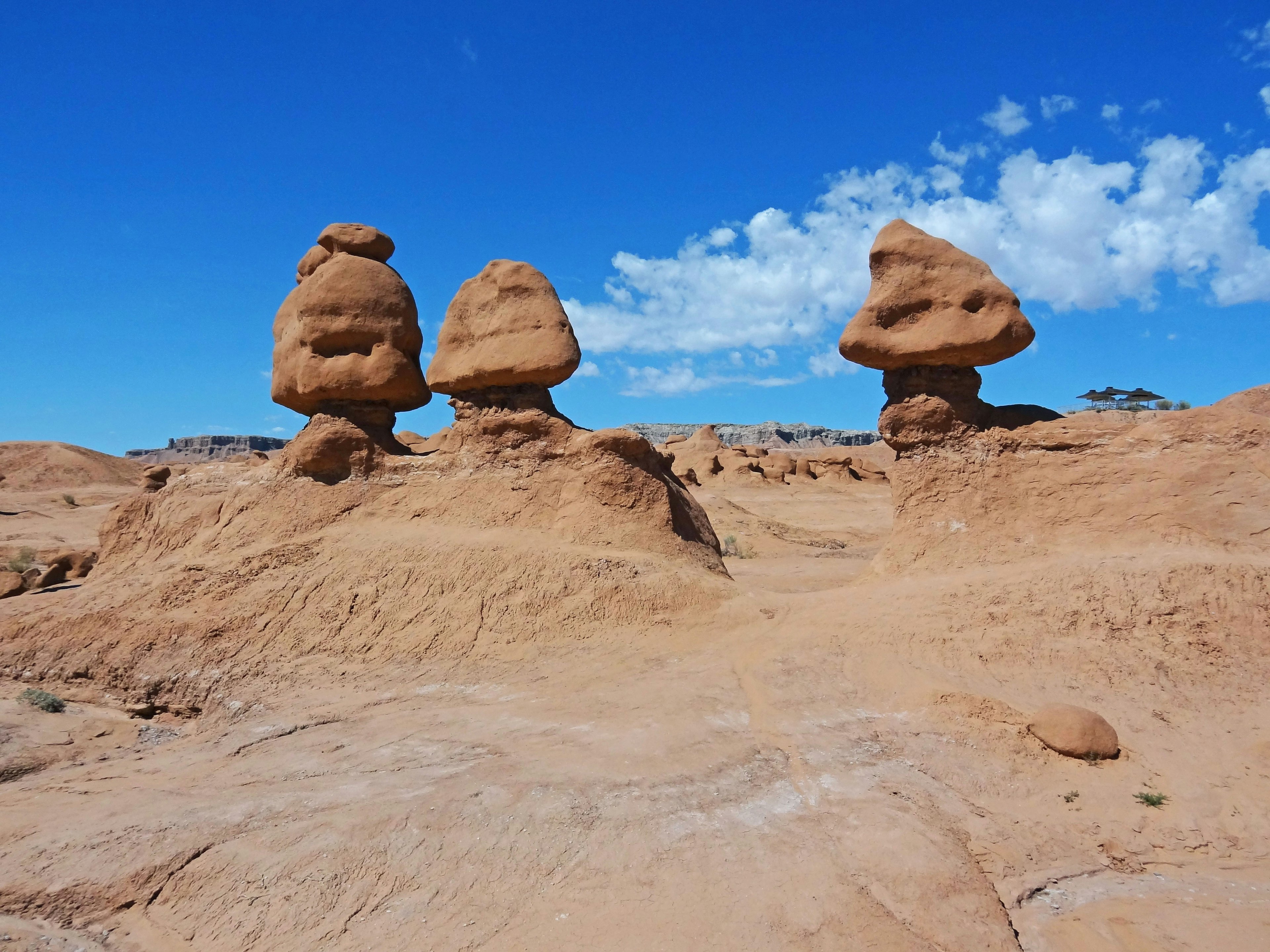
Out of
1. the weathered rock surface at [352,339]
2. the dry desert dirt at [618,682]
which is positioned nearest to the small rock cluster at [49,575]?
the dry desert dirt at [618,682]

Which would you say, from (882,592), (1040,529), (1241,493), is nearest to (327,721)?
(882,592)

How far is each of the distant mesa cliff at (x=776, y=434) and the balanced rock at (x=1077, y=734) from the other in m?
66.5

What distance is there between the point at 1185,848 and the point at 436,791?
4621 millimetres

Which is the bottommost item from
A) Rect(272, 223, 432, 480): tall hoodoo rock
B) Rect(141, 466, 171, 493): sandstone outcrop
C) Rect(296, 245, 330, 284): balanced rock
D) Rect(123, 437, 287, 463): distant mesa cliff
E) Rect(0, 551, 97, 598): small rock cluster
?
Rect(0, 551, 97, 598): small rock cluster

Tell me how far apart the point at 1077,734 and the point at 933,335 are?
14.9 feet

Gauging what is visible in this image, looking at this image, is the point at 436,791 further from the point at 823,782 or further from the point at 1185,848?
the point at 1185,848

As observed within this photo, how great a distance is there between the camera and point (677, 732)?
5766mm

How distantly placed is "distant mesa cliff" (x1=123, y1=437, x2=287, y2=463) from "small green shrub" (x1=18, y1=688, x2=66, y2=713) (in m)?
62.0

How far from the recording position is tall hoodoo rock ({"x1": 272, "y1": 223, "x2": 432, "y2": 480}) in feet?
31.2

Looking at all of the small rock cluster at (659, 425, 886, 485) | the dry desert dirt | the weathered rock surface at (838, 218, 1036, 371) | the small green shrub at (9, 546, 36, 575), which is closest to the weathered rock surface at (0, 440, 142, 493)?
the small green shrub at (9, 546, 36, 575)

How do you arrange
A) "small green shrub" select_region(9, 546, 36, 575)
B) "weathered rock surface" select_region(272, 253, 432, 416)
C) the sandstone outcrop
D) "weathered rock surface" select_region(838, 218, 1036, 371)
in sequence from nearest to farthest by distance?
"weathered rock surface" select_region(838, 218, 1036, 371), "weathered rock surface" select_region(272, 253, 432, 416), the sandstone outcrop, "small green shrub" select_region(9, 546, 36, 575)

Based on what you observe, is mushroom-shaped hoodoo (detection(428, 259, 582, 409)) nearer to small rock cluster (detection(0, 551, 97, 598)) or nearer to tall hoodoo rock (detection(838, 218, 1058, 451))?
tall hoodoo rock (detection(838, 218, 1058, 451))

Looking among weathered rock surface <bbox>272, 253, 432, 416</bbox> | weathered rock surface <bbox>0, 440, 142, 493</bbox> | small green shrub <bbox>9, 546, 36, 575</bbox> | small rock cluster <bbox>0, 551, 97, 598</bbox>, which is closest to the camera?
weathered rock surface <bbox>272, 253, 432, 416</bbox>

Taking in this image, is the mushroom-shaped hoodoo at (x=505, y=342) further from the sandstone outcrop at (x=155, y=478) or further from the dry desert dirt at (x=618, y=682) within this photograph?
the sandstone outcrop at (x=155, y=478)
